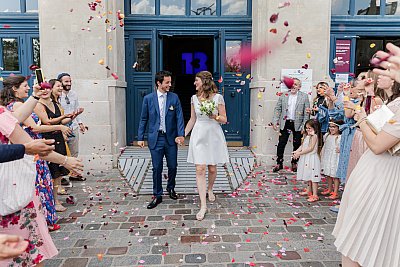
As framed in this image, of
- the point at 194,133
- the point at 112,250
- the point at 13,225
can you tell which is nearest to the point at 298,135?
the point at 194,133

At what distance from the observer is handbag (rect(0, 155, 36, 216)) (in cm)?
251

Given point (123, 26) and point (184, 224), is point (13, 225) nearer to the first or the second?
point (184, 224)

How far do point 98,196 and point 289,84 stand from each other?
16.5ft

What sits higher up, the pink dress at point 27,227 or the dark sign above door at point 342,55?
the dark sign above door at point 342,55

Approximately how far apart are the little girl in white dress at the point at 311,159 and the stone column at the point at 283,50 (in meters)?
2.31

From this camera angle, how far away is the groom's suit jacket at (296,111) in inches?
303

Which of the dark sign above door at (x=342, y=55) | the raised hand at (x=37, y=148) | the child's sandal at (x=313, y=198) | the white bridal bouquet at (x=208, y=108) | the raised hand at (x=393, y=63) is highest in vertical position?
the dark sign above door at (x=342, y=55)

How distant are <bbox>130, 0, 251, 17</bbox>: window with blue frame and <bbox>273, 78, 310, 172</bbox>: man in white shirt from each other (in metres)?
2.89

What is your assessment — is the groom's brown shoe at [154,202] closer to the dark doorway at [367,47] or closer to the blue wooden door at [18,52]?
the blue wooden door at [18,52]

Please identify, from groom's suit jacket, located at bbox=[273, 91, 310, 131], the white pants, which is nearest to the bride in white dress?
the white pants

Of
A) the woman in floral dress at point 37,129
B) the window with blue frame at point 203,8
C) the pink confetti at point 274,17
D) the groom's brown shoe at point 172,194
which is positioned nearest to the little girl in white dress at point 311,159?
the groom's brown shoe at point 172,194

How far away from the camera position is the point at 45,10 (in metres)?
7.79

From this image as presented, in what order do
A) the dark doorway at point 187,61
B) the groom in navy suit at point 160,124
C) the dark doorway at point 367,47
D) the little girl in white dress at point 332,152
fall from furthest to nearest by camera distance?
the dark doorway at point 187,61
the dark doorway at point 367,47
the little girl in white dress at point 332,152
the groom in navy suit at point 160,124

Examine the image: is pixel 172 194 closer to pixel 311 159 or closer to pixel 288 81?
pixel 311 159
